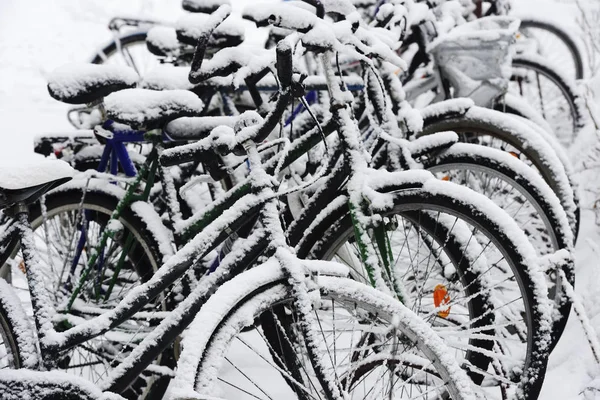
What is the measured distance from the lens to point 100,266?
2.59 m

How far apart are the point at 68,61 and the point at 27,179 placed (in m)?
6.14

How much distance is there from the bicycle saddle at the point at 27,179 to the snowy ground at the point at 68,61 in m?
2.16

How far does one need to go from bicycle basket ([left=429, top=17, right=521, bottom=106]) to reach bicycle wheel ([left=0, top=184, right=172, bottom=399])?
185 cm

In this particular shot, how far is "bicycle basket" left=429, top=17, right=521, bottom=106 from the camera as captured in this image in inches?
124

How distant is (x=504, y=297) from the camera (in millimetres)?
3113

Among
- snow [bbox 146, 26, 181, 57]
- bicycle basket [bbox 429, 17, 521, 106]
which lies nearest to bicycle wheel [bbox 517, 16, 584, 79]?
bicycle basket [bbox 429, 17, 521, 106]

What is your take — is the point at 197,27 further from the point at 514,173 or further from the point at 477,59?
the point at 514,173

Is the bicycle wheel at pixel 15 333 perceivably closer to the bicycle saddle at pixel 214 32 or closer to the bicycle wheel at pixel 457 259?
the bicycle wheel at pixel 457 259

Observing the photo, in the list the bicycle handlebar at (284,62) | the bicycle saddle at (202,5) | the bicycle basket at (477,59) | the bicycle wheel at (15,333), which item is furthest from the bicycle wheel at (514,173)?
the bicycle saddle at (202,5)

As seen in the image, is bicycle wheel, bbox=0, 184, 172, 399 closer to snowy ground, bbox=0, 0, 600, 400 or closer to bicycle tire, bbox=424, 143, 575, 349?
bicycle tire, bbox=424, 143, 575, 349

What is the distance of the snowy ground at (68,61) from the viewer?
9.09ft

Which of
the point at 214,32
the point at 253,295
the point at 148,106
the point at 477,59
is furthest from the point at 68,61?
the point at 253,295

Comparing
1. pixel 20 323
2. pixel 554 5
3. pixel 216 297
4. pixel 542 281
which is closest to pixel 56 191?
pixel 20 323

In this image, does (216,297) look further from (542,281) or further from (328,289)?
(542,281)
